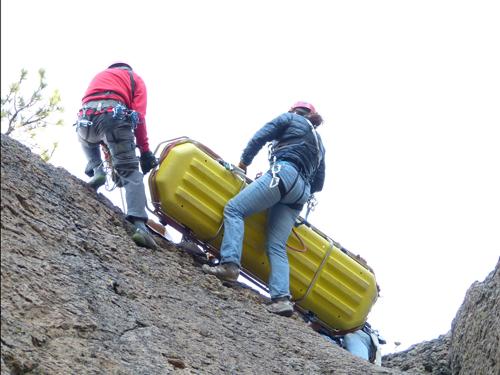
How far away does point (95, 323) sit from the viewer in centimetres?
456

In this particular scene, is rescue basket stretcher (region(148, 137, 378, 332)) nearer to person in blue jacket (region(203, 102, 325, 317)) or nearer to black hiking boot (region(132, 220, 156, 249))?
person in blue jacket (region(203, 102, 325, 317))

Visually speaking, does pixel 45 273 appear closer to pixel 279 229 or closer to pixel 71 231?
pixel 71 231

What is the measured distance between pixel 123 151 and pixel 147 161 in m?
0.23

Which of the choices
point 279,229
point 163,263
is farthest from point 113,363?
point 279,229

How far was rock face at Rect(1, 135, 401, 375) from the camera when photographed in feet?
13.9

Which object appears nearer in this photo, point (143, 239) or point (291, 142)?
point (143, 239)

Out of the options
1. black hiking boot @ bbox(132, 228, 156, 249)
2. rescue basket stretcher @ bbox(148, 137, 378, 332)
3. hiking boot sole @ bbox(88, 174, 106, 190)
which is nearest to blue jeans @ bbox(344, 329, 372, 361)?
rescue basket stretcher @ bbox(148, 137, 378, 332)

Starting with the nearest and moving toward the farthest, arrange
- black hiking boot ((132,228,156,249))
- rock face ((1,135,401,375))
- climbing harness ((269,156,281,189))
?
rock face ((1,135,401,375))
black hiking boot ((132,228,156,249))
climbing harness ((269,156,281,189))

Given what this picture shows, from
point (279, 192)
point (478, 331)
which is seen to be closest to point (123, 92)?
point (279, 192)

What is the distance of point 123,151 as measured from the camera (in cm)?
686

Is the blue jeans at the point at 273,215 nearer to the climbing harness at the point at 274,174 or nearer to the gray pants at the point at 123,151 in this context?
the climbing harness at the point at 274,174

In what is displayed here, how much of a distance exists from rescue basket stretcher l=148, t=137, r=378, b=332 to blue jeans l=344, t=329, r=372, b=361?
0.11 metres

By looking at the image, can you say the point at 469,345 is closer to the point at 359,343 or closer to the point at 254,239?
the point at 359,343

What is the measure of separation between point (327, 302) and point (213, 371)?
2.89 metres
